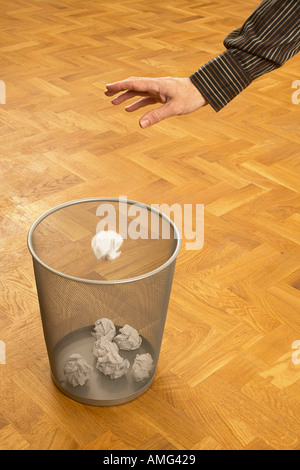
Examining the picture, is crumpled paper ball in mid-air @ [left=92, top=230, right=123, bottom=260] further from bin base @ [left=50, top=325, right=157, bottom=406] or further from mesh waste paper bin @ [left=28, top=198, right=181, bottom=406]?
bin base @ [left=50, top=325, right=157, bottom=406]

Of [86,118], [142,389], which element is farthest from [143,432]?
[86,118]

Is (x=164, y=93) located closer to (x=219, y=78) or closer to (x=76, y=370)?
(x=219, y=78)

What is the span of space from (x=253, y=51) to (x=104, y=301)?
0.49 m

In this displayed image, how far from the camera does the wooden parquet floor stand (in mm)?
1062

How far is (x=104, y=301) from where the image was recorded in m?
1.01

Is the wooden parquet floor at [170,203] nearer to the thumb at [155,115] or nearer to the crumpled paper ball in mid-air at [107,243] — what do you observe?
the crumpled paper ball in mid-air at [107,243]

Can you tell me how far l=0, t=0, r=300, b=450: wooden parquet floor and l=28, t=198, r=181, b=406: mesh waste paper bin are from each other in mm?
48

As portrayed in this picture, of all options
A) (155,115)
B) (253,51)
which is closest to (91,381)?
(155,115)

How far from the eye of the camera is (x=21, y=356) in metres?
1.17

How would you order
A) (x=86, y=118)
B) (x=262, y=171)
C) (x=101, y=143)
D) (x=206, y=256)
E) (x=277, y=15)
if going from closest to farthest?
(x=277, y=15)
(x=206, y=256)
(x=262, y=171)
(x=101, y=143)
(x=86, y=118)

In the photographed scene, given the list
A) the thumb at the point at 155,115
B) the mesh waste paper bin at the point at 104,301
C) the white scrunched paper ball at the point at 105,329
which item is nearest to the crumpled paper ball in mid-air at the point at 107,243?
the mesh waste paper bin at the point at 104,301

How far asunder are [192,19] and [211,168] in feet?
5.33

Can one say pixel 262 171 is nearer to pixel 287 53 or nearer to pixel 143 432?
pixel 287 53

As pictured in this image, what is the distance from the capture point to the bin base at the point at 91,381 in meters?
1.08
